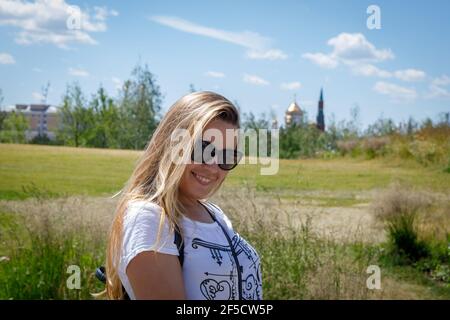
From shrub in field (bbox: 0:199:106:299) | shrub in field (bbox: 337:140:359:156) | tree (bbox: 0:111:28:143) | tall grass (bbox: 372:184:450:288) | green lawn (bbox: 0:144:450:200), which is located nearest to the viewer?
shrub in field (bbox: 0:199:106:299)

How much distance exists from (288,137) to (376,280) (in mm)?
6646

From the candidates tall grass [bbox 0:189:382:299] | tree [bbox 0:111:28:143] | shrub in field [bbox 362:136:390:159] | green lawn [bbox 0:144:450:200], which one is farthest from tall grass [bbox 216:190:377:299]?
tree [bbox 0:111:28:143]

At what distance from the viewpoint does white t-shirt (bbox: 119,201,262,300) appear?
1.25 meters

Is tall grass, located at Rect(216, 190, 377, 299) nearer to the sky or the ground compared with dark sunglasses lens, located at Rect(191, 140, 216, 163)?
nearer to the ground

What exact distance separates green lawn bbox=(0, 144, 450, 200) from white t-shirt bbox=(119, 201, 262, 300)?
3.72 meters

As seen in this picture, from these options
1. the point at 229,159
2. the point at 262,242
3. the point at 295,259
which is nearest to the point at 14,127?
the point at 262,242

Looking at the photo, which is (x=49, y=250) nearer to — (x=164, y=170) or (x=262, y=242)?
(x=262, y=242)

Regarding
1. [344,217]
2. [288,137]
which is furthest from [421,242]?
[288,137]

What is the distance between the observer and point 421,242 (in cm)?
533

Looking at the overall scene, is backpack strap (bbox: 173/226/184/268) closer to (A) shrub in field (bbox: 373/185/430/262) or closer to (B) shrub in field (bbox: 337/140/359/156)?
(A) shrub in field (bbox: 373/185/430/262)

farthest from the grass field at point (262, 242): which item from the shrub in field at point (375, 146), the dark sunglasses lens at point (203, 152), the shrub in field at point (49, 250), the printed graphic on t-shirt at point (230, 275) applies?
the dark sunglasses lens at point (203, 152)
